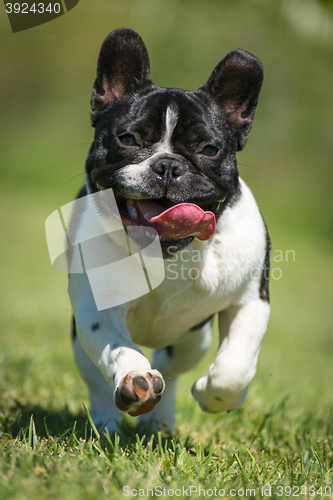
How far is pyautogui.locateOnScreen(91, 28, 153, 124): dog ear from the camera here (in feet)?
10.6

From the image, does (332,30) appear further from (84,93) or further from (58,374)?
(84,93)

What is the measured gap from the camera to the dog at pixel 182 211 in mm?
2770

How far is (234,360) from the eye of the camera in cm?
298

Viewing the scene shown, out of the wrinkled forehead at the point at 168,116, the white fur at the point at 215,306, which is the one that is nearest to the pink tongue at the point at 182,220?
the white fur at the point at 215,306

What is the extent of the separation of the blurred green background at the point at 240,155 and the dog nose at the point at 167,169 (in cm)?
297

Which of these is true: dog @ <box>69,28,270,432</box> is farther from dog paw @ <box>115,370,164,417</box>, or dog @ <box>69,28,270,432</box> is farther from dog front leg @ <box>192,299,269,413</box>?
dog paw @ <box>115,370,164,417</box>

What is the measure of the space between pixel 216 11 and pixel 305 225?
4.85 m

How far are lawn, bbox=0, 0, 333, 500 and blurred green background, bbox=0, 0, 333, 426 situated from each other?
4cm

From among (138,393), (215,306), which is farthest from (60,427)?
(215,306)

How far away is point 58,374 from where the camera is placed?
4695mm

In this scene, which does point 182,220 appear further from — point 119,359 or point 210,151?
point 119,359

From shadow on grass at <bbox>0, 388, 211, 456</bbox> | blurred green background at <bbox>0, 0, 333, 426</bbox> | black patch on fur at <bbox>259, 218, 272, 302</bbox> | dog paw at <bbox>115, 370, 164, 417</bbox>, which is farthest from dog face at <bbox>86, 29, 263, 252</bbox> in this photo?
blurred green background at <bbox>0, 0, 333, 426</bbox>

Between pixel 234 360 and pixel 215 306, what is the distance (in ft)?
1.12

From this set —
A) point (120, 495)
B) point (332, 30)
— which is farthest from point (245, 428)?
point (332, 30)
